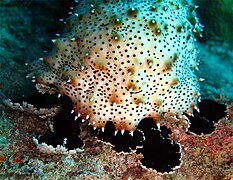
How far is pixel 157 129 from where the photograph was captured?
3.62m

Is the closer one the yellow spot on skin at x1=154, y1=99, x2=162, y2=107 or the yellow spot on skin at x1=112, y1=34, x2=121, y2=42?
the yellow spot on skin at x1=112, y1=34, x2=121, y2=42

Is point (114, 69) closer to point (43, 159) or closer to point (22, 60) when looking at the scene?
point (43, 159)

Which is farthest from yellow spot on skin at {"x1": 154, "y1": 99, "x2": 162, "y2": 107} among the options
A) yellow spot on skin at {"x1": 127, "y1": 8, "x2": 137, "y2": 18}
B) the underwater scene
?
yellow spot on skin at {"x1": 127, "y1": 8, "x2": 137, "y2": 18}

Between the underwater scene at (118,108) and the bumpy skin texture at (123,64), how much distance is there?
0.01 meters

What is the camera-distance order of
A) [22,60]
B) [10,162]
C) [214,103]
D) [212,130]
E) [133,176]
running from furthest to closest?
1. [22,60]
2. [214,103]
3. [212,130]
4. [133,176]
5. [10,162]

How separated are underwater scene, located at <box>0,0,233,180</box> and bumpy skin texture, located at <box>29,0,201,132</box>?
0.04 ft

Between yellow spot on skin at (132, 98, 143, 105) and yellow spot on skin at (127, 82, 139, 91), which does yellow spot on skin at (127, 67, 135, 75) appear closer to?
yellow spot on skin at (127, 82, 139, 91)

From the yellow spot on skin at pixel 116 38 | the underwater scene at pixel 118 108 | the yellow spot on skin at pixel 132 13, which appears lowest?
the underwater scene at pixel 118 108

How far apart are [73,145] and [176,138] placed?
1455mm

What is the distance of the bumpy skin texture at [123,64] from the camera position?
327 cm

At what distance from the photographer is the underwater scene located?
3273 millimetres

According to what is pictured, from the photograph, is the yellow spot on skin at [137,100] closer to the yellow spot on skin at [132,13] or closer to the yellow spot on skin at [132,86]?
the yellow spot on skin at [132,86]

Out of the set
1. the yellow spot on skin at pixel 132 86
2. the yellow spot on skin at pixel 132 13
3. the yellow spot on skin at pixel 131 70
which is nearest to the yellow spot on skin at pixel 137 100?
the yellow spot on skin at pixel 132 86

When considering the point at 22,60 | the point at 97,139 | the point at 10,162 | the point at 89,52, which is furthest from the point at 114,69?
the point at 22,60
